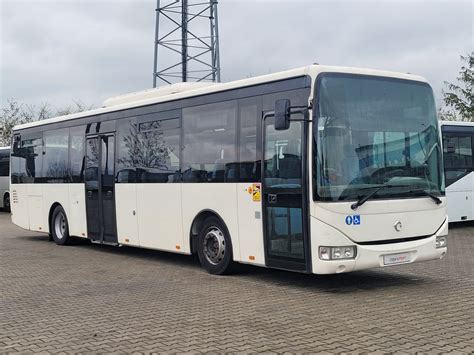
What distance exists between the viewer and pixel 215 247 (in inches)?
399

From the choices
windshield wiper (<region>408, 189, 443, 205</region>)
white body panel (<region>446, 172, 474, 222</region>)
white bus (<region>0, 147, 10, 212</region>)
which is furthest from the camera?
white bus (<region>0, 147, 10, 212</region>)

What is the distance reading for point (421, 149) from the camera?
8977mm

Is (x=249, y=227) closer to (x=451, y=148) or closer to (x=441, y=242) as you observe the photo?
(x=441, y=242)

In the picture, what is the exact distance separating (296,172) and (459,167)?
10734 mm

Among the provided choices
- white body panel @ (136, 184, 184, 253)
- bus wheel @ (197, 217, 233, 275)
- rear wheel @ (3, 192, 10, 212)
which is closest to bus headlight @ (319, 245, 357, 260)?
bus wheel @ (197, 217, 233, 275)

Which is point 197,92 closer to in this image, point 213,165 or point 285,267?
point 213,165

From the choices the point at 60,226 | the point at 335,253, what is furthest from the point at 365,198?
the point at 60,226

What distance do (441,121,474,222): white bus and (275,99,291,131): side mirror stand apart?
10198mm

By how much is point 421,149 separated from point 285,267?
2.60 meters

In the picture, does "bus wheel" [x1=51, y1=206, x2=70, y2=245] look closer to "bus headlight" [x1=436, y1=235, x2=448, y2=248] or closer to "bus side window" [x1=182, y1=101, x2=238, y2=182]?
"bus side window" [x1=182, y1=101, x2=238, y2=182]

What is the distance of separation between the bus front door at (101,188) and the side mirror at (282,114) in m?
5.39

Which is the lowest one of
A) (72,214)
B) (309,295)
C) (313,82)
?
(309,295)

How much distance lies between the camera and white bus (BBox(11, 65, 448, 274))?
823 cm

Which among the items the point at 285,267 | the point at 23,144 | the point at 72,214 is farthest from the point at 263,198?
the point at 23,144
